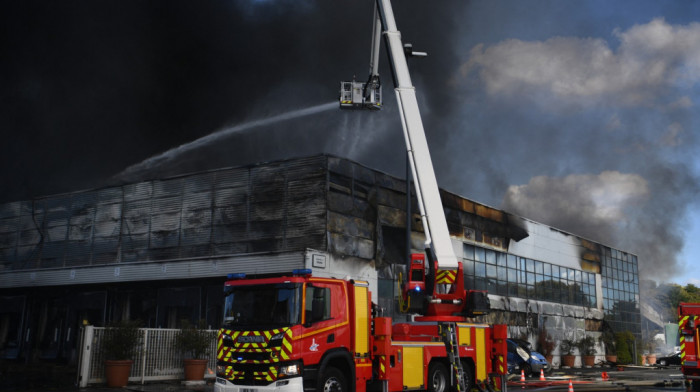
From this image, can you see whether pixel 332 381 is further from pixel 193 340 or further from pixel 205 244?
pixel 205 244

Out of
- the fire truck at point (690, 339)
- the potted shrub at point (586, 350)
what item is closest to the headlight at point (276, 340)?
the fire truck at point (690, 339)

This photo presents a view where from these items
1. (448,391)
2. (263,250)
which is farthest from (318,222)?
(448,391)

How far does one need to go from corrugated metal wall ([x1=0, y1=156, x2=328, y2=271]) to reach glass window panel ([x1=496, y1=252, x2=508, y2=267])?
15.2 m

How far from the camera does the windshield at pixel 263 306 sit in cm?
1200

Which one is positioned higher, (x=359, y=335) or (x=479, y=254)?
(x=479, y=254)

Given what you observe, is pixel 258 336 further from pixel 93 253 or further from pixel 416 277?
pixel 93 253

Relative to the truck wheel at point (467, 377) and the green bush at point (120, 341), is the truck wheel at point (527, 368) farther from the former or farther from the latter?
the green bush at point (120, 341)

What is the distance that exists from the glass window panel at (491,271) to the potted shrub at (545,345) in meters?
5.93

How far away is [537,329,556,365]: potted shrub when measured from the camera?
37812mm

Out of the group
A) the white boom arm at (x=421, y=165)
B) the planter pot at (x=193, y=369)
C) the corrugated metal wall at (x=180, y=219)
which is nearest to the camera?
the white boom arm at (x=421, y=165)

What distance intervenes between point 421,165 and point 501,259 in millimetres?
19427

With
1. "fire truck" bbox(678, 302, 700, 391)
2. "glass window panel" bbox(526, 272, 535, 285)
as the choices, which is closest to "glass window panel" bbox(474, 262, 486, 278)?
"glass window panel" bbox(526, 272, 535, 285)

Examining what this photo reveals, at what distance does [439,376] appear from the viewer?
15391mm

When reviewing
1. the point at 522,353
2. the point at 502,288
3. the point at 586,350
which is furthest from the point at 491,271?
the point at 586,350
